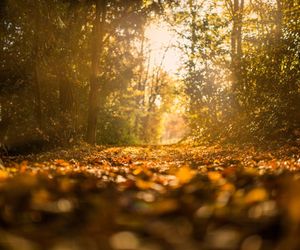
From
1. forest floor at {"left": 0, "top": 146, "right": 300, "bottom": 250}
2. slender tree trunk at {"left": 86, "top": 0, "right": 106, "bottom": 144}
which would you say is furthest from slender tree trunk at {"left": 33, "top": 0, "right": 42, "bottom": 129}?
forest floor at {"left": 0, "top": 146, "right": 300, "bottom": 250}

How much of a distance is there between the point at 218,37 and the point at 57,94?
7156 millimetres

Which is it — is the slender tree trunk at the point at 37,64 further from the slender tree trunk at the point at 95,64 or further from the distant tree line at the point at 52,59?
the slender tree trunk at the point at 95,64

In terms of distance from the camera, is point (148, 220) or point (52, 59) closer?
→ point (148, 220)

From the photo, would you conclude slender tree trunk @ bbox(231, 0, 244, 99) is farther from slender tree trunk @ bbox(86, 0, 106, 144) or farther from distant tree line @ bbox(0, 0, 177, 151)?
slender tree trunk @ bbox(86, 0, 106, 144)

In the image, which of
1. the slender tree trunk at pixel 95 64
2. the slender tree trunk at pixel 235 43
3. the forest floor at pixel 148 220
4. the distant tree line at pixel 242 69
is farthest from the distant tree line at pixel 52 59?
the forest floor at pixel 148 220

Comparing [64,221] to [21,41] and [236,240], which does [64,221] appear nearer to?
[236,240]

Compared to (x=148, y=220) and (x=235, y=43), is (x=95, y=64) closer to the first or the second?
(x=235, y=43)

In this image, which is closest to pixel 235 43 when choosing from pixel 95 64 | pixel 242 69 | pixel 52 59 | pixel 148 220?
pixel 242 69

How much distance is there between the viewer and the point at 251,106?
15398mm

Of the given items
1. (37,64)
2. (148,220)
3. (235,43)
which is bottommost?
(148,220)

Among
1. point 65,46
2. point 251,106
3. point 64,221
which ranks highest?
point 65,46

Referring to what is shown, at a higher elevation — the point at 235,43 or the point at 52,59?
the point at 235,43

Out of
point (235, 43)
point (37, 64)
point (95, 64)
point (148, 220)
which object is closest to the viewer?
point (148, 220)

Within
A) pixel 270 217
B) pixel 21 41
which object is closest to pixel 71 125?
pixel 21 41
